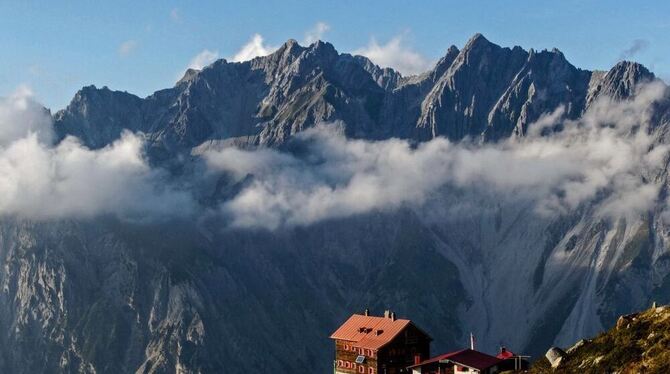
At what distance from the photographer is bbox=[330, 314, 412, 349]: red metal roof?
163750 millimetres

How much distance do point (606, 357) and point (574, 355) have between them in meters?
8.71

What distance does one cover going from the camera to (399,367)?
16312cm

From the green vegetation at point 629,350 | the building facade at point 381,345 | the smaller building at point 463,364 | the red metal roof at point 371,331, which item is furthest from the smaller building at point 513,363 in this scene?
the red metal roof at point 371,331

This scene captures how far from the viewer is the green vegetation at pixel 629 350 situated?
8262cm

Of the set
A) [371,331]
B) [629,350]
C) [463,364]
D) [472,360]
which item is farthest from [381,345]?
[629,350]

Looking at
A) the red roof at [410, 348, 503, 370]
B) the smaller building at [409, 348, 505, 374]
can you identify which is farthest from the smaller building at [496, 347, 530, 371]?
the red roof at [410, 348, 503, 370]

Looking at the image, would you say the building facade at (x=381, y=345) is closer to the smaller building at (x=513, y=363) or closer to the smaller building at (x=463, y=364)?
the smaller building at (x=463, y=364)

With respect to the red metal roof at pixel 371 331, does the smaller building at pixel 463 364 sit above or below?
below

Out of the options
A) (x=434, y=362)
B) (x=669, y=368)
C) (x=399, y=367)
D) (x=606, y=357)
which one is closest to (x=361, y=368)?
(x=399, y=367)

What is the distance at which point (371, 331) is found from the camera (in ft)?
554

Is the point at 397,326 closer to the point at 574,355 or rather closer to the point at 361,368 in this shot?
the point at 361,368

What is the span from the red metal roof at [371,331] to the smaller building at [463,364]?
20191 mm

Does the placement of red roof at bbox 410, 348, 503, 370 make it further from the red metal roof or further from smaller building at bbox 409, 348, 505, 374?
the red metal roof

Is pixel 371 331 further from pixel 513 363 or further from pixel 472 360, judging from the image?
pixel 513 363
